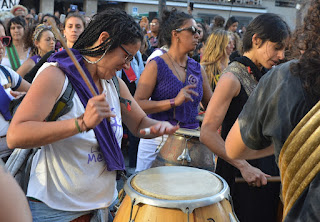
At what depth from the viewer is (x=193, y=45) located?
374cm

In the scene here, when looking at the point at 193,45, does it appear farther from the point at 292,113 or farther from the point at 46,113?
the point at 292,113

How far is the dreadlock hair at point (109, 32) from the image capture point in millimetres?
2191

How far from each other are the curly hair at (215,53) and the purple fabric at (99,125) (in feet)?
10.00

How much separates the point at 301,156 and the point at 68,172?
122 cm

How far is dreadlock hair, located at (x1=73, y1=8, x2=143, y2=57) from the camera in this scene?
7.19ft

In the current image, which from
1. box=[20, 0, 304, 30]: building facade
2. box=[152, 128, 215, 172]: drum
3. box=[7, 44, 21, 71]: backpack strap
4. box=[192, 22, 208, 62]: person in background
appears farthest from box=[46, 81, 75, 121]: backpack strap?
box=[20, 0, 304, 30]: building facade

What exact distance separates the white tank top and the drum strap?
42.8 inches

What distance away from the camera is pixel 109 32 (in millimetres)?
2205

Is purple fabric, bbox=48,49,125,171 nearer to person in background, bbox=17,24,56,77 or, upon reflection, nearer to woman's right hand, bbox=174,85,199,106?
woman's right hand, bbox=174,85,199,106

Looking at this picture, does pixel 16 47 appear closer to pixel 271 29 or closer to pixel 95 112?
pixel 271 29

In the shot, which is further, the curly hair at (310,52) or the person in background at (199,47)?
the person in background at (199,47)

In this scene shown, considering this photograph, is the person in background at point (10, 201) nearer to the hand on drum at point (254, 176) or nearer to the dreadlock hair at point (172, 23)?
the hand on drum at point (254, 176)

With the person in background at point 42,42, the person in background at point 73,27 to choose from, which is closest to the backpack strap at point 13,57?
the person in background at point 42,42

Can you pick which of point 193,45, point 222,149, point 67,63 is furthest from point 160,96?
point 67,63
